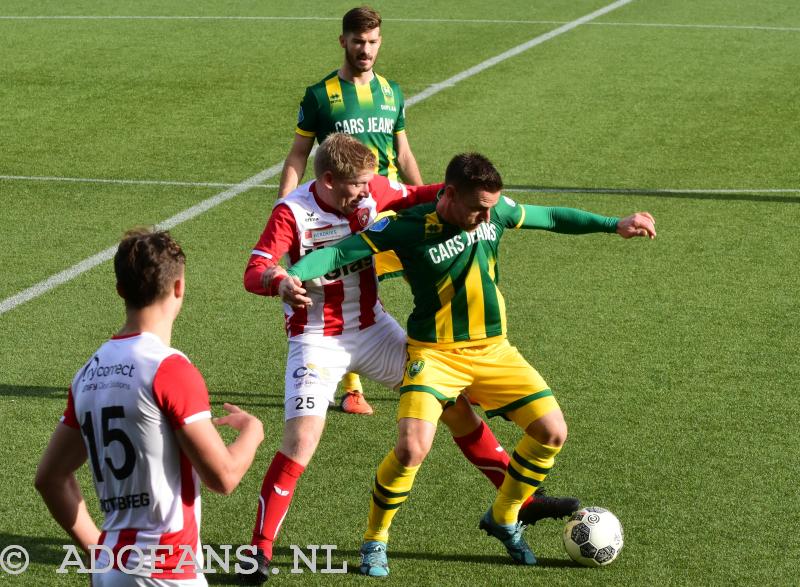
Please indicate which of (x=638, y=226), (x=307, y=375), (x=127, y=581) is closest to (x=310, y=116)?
(x=307, y=375)

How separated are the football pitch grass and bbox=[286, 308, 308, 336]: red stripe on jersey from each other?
96 centimetres

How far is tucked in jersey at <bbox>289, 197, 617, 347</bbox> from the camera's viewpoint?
6.11 m

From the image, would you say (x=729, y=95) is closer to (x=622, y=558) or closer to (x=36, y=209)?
(x=36, y=209)

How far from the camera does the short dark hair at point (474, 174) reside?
5.83 metres

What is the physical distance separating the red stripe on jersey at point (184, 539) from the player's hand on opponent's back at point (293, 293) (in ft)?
5.05

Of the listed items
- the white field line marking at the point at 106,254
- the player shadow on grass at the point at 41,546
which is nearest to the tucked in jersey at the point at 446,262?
the player shadow on grass at the point at 41,546

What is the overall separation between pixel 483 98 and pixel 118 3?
405 inches

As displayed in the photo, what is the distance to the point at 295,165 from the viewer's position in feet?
26.8

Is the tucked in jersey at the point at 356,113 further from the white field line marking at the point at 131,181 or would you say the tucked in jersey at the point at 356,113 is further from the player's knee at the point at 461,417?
the white field line marking at the point at 131,181

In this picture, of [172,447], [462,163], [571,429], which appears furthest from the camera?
[571,429]

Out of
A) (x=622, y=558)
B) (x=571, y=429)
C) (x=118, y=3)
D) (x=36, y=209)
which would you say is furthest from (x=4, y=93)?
(x=622, y=558)

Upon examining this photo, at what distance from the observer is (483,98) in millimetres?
17688

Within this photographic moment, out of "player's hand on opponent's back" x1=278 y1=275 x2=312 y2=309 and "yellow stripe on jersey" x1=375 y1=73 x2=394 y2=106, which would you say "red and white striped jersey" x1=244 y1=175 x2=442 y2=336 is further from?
"yellow stripe on jersey" x1=375 y1=73 x2=394 y2=106

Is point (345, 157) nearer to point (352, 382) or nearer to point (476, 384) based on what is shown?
point (476, 384)
